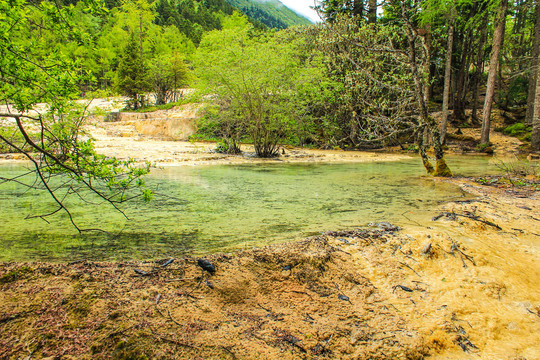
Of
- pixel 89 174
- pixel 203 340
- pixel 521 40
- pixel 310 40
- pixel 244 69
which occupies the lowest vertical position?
pixel 203 340

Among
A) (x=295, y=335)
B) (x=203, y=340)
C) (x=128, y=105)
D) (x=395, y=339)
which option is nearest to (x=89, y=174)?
(x=203, y=340)

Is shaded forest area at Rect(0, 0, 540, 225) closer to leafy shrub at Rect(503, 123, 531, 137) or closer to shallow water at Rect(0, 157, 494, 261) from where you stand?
leafy shrub at Rect(503, 123, 531, 137)

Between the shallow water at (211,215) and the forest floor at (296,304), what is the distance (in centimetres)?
60

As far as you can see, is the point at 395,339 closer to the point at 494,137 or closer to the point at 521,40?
the point at 494,137

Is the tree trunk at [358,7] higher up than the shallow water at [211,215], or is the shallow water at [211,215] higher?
the tree trunk at [358,7]

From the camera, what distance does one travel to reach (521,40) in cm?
2558

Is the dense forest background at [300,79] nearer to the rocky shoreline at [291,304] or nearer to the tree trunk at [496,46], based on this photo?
the tree trunk at [496,46]

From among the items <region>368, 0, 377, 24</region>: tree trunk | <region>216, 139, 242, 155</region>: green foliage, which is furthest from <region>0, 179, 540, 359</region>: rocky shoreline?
<region>368, 0, 377, 24</region>: tree trunk

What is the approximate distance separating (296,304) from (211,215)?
8.50 ft

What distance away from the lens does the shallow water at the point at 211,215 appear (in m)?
3.12

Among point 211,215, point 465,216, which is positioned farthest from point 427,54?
point 211,215

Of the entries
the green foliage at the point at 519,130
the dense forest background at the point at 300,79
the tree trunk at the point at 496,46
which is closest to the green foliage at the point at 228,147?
the dense forest background at the point at 300,79

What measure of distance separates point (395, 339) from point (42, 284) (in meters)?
2.37

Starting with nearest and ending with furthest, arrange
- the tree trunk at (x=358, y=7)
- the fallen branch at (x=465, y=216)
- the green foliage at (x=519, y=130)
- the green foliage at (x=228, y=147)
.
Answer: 1. the fallen branch at (x=465, y=216)
2. the green foliage at (x=228, y=147)
3. the green foliage at (x=519, y=130)
4. the tree trunk at (x=358, y=7)
